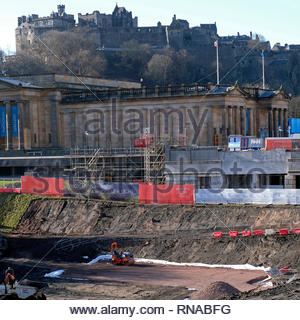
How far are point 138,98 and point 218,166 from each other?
21332mm

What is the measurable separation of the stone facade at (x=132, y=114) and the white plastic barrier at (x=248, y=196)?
861 inches

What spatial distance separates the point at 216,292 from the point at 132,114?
49.6 meters

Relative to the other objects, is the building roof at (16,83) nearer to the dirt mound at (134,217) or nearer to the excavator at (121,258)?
the dirt mound at (134,217)

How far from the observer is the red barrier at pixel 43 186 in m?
69.4

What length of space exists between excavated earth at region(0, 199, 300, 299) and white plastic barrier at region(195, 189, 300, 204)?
1467mm

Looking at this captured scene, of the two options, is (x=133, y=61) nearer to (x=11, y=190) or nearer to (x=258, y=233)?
(x=11, y=190)

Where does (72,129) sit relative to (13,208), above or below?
above

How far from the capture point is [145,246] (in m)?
53.5

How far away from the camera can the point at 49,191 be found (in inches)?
2751

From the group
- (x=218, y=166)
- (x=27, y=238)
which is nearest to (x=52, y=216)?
(x=27, y=238)

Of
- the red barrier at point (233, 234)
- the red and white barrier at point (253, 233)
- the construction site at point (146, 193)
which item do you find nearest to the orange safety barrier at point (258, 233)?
the red and white barrier at point (253, 233)

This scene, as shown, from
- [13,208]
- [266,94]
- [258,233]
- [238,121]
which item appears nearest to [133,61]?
[266,94]

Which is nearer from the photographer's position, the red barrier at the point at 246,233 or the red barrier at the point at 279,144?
the red barrier at the point at 246,233
